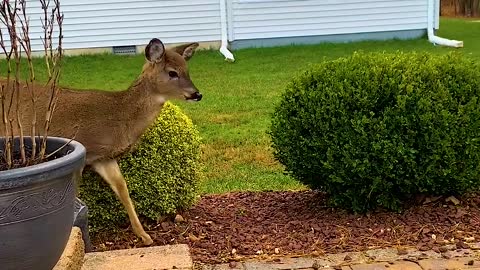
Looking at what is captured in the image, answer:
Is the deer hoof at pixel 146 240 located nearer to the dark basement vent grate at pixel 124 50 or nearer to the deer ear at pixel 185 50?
the deer ear at pixel 185 50

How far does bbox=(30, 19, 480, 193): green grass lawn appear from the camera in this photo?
7.59 metres

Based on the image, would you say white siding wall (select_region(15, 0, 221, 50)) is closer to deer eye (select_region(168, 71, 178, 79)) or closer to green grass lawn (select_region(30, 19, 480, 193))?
green grass lawn (select_region(30, 19, 480, 193))

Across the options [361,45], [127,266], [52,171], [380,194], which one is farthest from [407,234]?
[361,45]

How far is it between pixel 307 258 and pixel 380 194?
87cm

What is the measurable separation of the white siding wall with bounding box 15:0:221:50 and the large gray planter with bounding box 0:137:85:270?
13.9 m

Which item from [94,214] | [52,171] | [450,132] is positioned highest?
[52,171]

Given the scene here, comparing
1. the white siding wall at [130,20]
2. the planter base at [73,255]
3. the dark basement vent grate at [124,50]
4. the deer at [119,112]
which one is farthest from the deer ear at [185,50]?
the dark basement vent grate at [124,50]

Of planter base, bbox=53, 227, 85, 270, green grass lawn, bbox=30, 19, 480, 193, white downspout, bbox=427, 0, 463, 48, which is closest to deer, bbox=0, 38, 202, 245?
planter base, bbox=53, 227, 85, 270

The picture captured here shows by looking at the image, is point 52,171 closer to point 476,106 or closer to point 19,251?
point 19,251

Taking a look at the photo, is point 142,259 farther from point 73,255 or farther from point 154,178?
point 154,178

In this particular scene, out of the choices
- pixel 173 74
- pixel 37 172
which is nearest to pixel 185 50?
pixel 173 74

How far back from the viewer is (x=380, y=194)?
214 inches

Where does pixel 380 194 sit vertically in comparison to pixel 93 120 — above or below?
below

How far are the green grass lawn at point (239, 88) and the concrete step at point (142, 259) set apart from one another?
221cm
